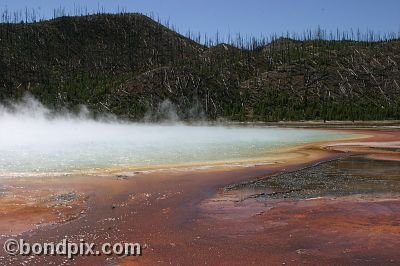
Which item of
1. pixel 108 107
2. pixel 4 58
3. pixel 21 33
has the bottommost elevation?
pixel 108 107

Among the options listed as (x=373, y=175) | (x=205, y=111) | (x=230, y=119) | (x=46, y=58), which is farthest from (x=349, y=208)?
(x=46, y=58)

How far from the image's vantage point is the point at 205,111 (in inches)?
3083

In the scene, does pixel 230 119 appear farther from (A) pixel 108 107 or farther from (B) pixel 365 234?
(B) pixel 365 234

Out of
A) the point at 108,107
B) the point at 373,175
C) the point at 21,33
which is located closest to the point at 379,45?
the point at 108,107

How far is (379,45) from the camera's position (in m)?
112

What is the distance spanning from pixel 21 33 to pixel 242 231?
398 feet

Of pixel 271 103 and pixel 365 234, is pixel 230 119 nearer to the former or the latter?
pixel 271 103

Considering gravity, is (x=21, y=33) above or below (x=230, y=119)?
above

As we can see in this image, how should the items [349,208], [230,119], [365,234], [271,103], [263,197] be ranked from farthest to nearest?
[271,103], [230,119], [263,197], [349,208], [365,234]

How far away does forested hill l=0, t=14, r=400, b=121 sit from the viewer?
256 feet

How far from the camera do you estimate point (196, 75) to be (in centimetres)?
8650

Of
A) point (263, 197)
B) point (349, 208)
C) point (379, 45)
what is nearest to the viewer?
point (349, 208)

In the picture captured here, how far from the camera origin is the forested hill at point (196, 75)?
7794cm

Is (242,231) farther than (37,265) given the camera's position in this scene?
Yes
